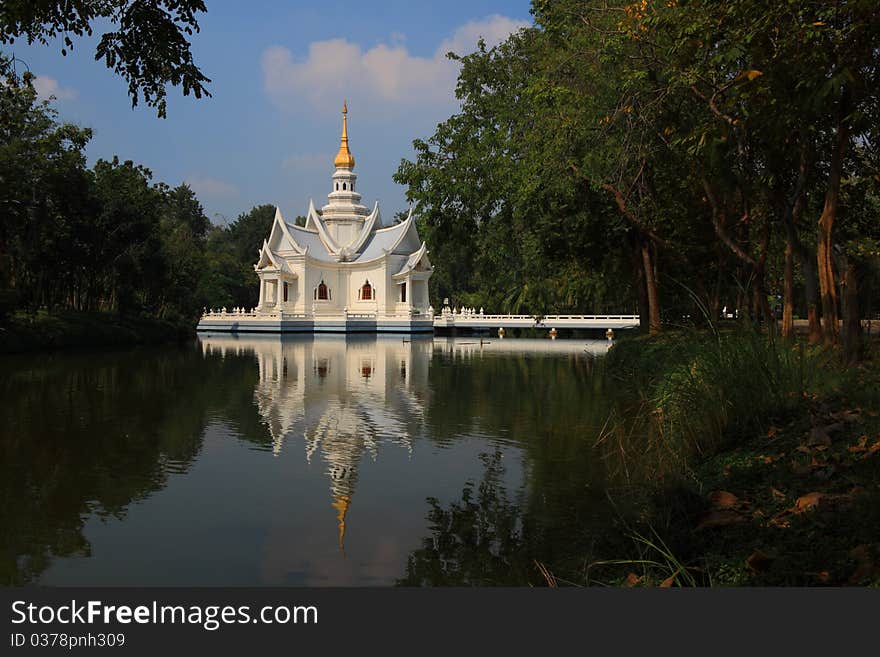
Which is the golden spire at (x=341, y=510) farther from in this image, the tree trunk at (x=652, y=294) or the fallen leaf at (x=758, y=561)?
the tree trunk at (x=652, y=294)

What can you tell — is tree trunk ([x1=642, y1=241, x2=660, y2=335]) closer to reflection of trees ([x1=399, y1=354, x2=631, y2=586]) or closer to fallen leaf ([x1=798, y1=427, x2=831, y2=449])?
reflection of trees ([x1=399, y1=354, x2=631, y2=586])

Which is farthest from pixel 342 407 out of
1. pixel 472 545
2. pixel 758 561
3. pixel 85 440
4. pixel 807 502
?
pixel 758 561

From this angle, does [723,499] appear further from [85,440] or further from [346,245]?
[346,245]

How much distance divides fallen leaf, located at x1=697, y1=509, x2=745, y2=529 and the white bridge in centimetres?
3953

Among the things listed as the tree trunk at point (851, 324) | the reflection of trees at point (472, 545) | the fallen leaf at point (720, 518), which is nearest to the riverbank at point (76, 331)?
the reflection of trees at point (472, 545)

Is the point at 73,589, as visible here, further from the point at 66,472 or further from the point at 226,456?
the point at 226,456

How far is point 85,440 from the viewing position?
33.4 ft

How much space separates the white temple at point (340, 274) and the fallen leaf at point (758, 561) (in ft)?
149

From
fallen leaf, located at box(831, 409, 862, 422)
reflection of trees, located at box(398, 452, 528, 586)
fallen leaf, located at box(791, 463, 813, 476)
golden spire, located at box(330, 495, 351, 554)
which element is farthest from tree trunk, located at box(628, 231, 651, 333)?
fallen leaf, located at box(791, 463, 813, 476)

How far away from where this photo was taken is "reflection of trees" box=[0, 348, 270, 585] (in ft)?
20.5

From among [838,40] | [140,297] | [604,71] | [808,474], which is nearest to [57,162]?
[140,297]

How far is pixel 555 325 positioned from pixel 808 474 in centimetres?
4108

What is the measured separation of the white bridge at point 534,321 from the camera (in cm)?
4509

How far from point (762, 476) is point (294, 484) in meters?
4.29
